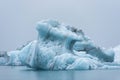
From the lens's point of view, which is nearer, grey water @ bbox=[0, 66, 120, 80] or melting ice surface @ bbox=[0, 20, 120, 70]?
grey water @ bbox=[0, 66, 120, 80]

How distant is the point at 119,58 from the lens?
43.2m

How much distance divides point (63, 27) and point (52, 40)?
4.43 ft

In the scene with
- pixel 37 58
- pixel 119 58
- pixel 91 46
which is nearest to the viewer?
pixel 37 58

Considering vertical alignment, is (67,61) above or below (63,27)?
below

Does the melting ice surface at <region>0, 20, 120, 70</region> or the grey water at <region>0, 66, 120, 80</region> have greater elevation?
the melting ice surface at <region>0, 20, 120, 70</region>

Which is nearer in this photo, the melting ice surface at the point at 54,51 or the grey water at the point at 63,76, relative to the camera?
the grey water at the point at 63,76

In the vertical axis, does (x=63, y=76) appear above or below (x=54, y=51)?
below

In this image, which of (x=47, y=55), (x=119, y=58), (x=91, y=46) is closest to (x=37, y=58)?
(x=47, y=55)

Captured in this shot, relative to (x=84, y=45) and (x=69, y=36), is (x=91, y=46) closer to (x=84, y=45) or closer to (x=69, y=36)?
(x=84, y=45)

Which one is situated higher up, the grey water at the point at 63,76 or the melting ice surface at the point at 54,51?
Answer: the melting ice surface at the point at 54,51

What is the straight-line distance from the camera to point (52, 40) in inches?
1139

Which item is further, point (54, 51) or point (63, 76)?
point (54, 51)

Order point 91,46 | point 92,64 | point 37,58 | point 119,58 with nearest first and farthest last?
point 37,58
point 92,64
point 91,46
point 119,58

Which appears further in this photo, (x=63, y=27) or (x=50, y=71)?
(x=63, y=27)
